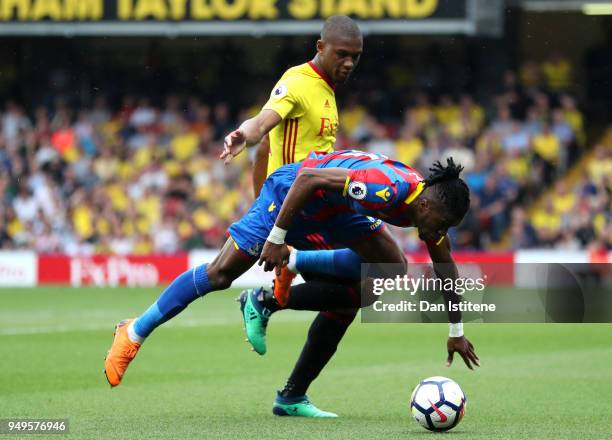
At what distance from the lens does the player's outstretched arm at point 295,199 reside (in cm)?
678

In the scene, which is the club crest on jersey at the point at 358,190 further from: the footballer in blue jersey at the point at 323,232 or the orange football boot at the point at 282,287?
the orange football boot at the point at 282,287

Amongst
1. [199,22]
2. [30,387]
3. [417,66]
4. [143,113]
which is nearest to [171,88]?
[143,113]

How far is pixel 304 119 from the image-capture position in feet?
26.6

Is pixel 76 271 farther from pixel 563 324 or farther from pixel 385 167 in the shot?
pixel 385 167

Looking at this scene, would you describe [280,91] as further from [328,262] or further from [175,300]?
[175,300]

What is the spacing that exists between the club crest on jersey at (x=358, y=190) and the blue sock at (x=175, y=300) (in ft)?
3.44

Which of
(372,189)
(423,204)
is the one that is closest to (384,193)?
(372,189)

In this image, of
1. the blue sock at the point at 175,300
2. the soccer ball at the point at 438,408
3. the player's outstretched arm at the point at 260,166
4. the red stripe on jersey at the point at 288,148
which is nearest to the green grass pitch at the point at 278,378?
the soccer ball at the point at 438,408

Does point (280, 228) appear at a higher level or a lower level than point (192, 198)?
higher

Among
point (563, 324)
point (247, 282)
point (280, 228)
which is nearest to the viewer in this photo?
point (280, 228)

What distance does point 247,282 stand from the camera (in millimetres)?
20984

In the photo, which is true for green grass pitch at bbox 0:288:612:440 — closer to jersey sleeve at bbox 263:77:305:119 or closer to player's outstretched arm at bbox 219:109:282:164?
player's outstretched arm at bbox 219:109:282:164

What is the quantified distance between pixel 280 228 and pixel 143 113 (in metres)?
18.4

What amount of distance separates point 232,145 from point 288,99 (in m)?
1.13
